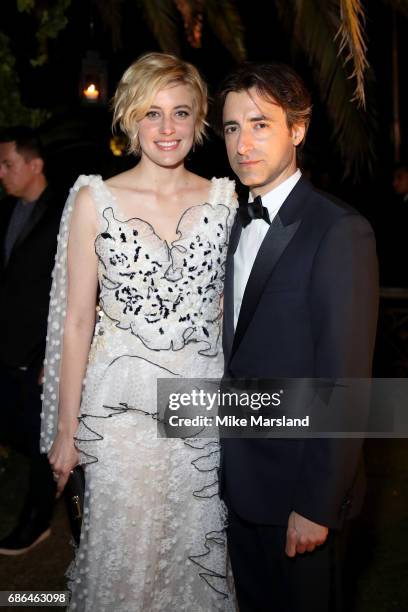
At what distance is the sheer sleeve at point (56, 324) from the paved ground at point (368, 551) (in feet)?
Answer: 3.19

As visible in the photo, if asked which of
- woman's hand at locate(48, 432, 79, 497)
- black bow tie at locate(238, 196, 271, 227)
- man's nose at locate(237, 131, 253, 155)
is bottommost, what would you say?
woman's hand at locate(48, 432, 79, 497)

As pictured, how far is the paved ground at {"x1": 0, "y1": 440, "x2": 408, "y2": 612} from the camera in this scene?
3438 millimetres

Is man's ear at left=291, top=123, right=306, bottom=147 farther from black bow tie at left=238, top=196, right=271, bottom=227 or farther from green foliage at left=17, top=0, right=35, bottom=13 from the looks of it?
green foliage at left=17, top=0, right=35, bottom=13

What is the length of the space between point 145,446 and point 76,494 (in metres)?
0.34

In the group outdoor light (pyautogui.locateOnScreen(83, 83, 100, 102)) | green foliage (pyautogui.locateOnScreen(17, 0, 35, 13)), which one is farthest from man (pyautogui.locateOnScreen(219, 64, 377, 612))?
outdoor light (pyautogui.locateOnScreen(83, 83, 100, 102))

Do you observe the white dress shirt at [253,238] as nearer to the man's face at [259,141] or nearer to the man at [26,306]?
the man's face at [259,141]

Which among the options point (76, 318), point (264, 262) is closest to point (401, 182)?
point (76, 318)

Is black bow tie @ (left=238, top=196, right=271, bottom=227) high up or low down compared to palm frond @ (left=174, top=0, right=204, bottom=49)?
down

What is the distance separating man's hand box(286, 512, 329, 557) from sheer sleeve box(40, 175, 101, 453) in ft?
3.93

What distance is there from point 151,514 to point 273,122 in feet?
4.70

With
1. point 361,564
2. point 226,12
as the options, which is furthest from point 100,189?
point 226,12

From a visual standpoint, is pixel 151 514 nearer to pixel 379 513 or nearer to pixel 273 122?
pixel 273 122

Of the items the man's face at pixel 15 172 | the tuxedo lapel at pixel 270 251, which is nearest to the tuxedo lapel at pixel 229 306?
the tuxedo lapel at pixel 270 251

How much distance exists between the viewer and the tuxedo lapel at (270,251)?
2137 mm
